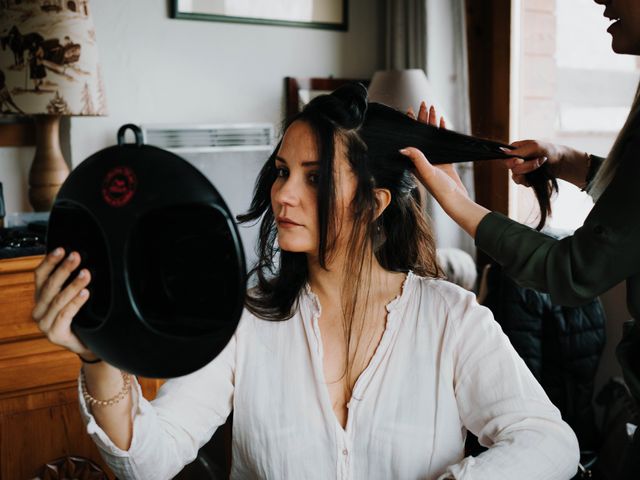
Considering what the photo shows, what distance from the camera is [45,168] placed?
220 cm

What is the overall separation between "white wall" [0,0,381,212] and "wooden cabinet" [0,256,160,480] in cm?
71

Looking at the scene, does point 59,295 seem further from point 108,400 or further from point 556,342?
point 556,342

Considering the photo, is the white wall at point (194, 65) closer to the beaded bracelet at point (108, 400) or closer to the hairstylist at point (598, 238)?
the beaded bracelet at point (108, 400)

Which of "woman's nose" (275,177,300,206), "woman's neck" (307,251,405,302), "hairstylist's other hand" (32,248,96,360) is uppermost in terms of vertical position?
"woman's nose" (275,177,300,206)

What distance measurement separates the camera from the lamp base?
7.18ft

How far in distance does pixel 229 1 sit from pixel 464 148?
2.04 m

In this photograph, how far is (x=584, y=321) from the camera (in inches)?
91.0

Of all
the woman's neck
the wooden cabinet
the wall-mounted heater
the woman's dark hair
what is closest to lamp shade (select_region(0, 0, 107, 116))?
the wooden cabinet

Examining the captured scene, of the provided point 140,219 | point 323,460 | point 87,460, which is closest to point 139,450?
point 323,460

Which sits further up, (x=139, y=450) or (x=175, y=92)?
(x=175, y=92)

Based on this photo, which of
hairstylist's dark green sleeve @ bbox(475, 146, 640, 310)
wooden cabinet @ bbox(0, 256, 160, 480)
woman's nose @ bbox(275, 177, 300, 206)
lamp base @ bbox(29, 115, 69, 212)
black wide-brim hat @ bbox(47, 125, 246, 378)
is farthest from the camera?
lamp base @ bbox(29, 115, 69, 212)

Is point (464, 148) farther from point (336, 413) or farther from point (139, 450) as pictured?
point (139, 450)

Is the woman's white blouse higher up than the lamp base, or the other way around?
the lamp base

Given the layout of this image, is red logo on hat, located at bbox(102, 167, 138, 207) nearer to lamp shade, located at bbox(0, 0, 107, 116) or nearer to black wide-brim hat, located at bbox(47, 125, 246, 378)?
black wide-brim hat, located at bbox(47, 125, 246, 378)
